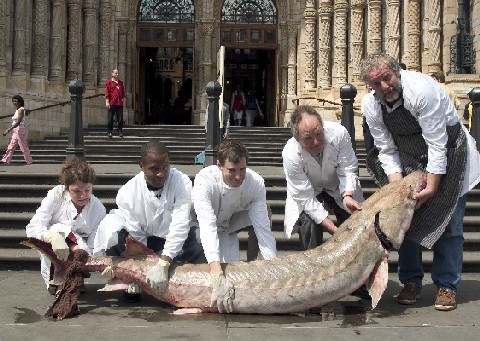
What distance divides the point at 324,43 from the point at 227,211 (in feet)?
52.0

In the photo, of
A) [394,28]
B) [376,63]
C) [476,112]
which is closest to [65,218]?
[376,63]

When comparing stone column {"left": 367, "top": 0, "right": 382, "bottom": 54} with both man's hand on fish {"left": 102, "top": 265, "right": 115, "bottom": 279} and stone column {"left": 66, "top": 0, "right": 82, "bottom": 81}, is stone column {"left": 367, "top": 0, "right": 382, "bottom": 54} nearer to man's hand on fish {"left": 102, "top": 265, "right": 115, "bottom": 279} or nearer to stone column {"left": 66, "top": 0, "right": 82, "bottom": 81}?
stone column {"left": 66, "top": 0, "right": 82, "bottom": 81}

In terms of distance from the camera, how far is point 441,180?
18.0 ft

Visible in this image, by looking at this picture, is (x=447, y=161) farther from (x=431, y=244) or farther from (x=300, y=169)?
(x=300, y=169)

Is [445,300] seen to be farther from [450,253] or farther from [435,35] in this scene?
[435,35]

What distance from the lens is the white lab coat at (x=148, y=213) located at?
18.4ft

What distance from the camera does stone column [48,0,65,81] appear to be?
1975cm

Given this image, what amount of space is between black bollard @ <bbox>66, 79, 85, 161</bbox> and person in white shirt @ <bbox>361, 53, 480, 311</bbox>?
586 cm

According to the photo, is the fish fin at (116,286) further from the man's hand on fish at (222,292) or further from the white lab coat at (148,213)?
the man's hand on fish at (222,292)

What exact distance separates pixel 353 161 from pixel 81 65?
1693 cm

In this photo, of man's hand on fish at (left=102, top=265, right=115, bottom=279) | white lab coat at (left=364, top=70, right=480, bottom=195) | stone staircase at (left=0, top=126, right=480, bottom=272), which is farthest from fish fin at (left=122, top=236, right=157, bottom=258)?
stone staircase at (left=0, top=126, right=480, bottom=272)

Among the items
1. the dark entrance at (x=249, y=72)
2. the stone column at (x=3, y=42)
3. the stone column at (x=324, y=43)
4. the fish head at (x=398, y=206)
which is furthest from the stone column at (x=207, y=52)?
the fish head at (x=398, y=206)

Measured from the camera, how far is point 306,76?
21812 mm

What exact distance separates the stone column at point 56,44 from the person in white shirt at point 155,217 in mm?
14783
